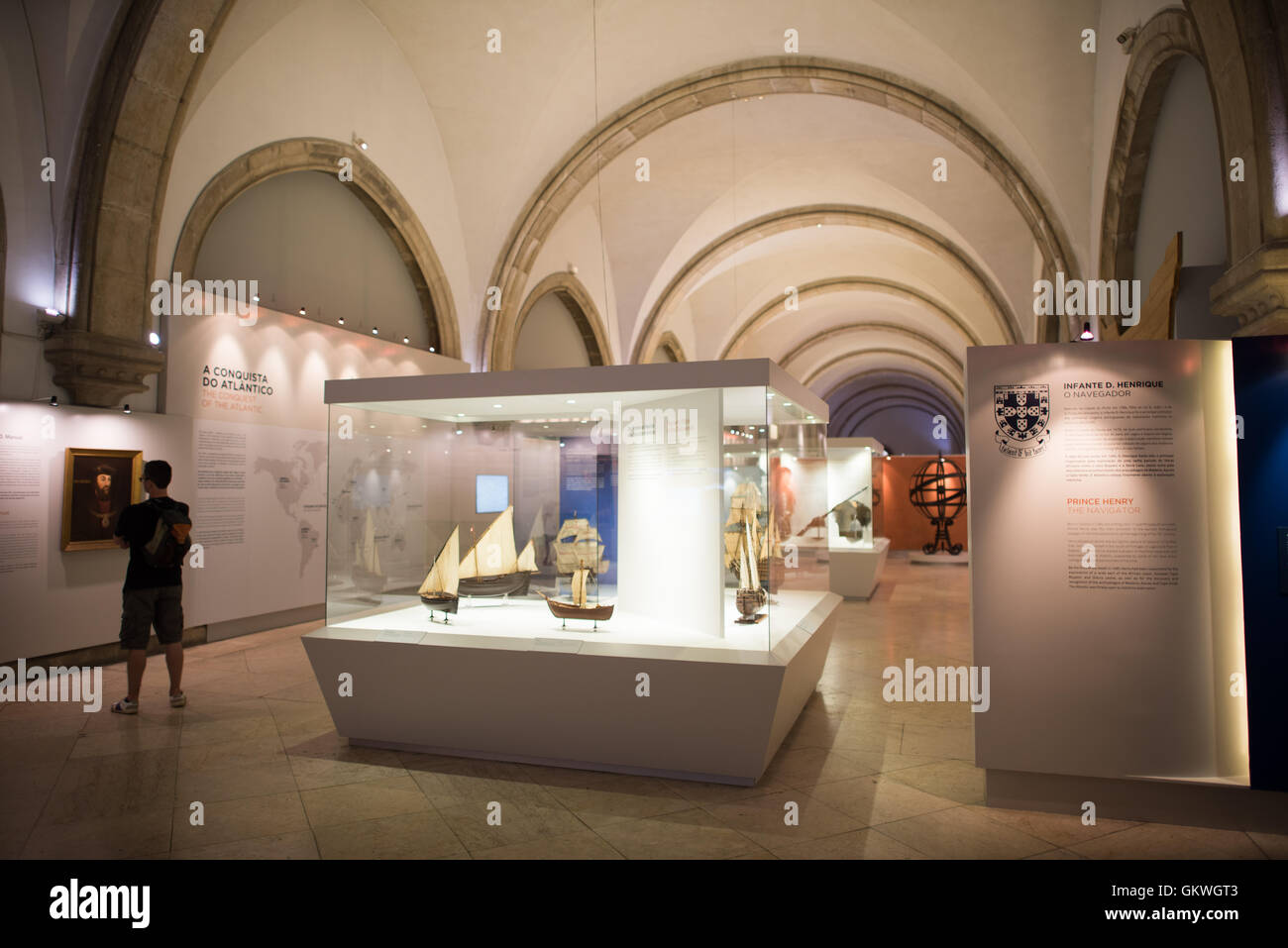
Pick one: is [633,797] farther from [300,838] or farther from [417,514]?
[417,514]

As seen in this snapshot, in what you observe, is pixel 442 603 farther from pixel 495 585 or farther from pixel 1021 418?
pixel 1021 418

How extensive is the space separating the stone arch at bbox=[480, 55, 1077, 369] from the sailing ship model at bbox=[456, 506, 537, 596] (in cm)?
785

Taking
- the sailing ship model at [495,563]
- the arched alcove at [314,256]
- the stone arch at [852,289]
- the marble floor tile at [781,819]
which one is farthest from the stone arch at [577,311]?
the marble floor tile at [781,819]

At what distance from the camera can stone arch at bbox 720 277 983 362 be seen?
20.2m

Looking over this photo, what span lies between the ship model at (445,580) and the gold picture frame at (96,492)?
143 inches

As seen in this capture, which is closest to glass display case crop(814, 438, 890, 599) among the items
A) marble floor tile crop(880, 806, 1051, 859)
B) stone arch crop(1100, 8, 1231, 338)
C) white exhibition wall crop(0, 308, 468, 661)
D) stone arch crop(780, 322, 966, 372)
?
stone arch crop(1100, 8, 1231, 338)

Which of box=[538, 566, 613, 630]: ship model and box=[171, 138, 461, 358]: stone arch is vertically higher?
box=[171, 138, 461, 358]: stone arch

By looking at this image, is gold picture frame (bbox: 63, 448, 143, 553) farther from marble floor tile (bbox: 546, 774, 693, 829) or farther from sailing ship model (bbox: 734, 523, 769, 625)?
sailing ship model (bbox: 734, 523, 769, 625)

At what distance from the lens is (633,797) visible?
4.17m

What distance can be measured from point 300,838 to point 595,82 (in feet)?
35.3

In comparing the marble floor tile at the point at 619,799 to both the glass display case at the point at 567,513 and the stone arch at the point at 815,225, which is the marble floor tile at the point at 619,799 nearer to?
the glass display case at the point at 567,513

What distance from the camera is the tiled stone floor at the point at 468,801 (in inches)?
142

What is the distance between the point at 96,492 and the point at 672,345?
15311 millimetres
